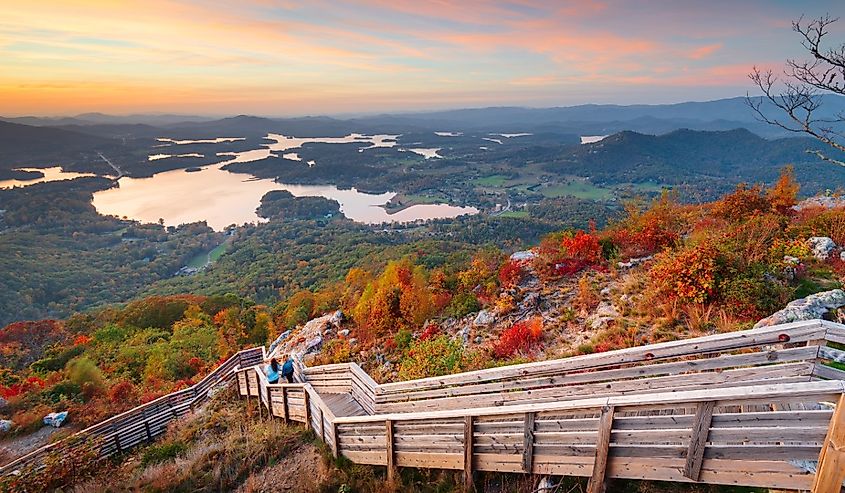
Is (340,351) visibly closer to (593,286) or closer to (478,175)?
(593,286)

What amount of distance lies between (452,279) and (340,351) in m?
4.81

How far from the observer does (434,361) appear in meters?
8.49

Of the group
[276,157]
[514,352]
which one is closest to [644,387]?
[514,352]

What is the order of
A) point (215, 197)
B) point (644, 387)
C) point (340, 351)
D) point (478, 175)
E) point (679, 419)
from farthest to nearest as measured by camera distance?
point (478, 175), point (215, 197), point (340, 351), point (644, 387), point (679, 419)

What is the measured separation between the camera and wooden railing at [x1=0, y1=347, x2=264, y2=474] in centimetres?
862

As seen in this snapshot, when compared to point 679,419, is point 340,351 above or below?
below

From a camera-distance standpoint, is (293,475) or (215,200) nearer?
(293,475)

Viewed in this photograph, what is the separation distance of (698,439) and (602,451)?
74 cm

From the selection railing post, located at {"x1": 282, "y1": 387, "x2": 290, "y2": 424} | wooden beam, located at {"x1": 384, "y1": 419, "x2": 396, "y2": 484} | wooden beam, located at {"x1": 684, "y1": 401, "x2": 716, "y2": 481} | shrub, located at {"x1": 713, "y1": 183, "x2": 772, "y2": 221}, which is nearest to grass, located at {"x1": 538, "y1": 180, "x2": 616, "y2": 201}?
shrub, located at {"x1": 713, "y1": 183, "x2": 772, "y2": 221}

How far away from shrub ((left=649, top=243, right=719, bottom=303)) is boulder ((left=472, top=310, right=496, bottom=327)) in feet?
12.9

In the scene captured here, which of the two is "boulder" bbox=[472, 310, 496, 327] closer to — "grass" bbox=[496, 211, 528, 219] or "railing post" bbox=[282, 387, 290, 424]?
"railing post" bbox=[282, 387, 290, 424]

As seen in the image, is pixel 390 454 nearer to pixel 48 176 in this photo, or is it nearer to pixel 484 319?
pixel 484 319

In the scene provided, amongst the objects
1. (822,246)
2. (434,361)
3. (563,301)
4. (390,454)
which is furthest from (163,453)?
(822,246)

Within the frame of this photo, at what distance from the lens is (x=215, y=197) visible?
5517 inches
